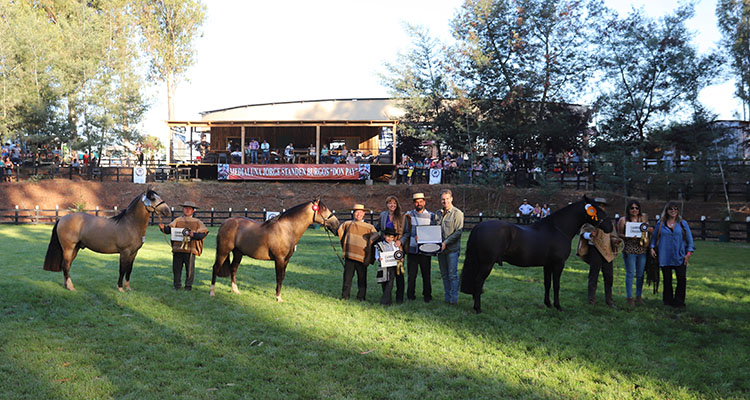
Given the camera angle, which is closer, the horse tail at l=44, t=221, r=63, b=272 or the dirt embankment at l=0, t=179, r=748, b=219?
the horse tail at l=44, t=221, r=63, b=272

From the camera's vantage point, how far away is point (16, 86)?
112 ft

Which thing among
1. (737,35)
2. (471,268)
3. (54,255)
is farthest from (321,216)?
(737,35)

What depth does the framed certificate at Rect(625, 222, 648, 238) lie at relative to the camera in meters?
8.77

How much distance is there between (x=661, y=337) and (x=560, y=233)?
7.28ft

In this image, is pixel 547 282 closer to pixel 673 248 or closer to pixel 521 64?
pixel 673 248

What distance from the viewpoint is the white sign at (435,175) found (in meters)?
30.2

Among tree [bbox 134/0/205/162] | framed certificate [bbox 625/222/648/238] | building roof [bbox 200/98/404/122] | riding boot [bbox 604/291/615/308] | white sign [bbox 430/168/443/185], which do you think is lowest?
riding boot [bbox 604/291/615/308]

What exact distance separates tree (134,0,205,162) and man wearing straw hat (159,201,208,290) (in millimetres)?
34978

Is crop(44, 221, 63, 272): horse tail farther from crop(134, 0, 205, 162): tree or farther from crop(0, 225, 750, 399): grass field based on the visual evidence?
crop(134, 0, 205, 162): tree

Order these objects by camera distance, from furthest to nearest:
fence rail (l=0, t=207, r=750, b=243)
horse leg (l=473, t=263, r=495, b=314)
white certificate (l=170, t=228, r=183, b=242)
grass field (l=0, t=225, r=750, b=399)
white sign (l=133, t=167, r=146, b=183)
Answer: white sign (l=133, t=167, r=146, b=183), fence rail (l=0, t=207, r=750, b=243), white certificate (l=170, t=228, r=183, b=242), horse leg (l=473, t=263, r=495, b=314), grass field (l=0, t=225, r=750, b=399)

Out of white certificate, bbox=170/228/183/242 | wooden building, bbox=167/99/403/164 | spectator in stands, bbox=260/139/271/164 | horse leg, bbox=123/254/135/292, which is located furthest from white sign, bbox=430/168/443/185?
horse leg, bbox=123/254/135/292

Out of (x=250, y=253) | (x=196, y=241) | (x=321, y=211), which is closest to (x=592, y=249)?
(x=321, y=211)

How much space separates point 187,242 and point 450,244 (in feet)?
15.1

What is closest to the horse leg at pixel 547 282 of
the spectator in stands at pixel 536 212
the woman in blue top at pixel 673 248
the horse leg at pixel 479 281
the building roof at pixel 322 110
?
the horse leg at pixel 479 281
